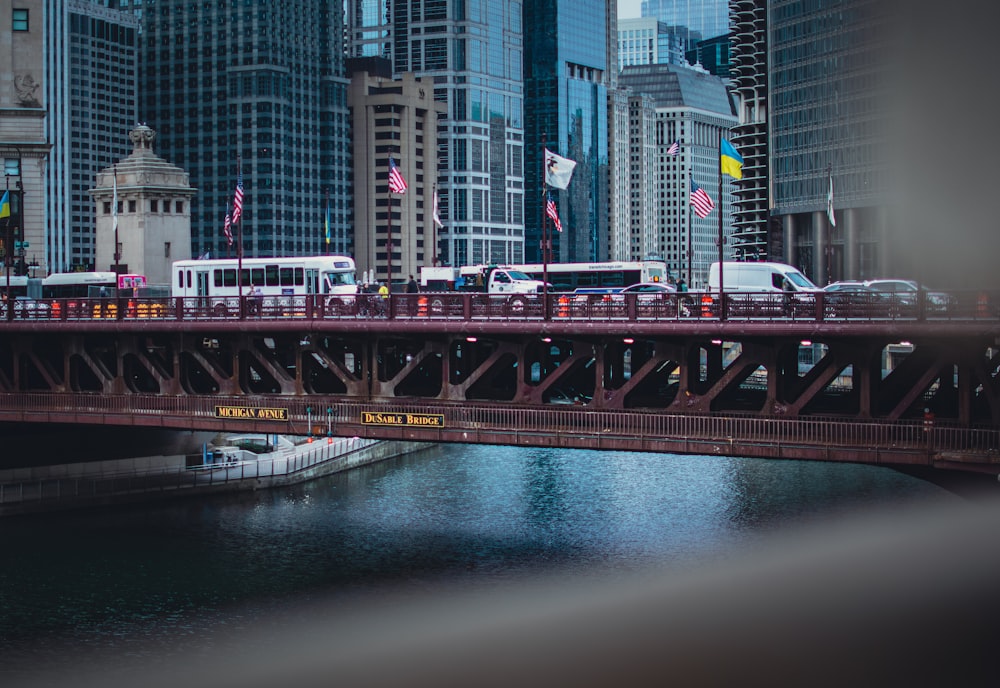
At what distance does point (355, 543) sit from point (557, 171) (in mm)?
18601

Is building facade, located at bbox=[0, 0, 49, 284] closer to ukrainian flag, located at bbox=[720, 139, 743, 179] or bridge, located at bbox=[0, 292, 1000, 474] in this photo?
bridge, located at bbox=[0, 292, 1000, 474]

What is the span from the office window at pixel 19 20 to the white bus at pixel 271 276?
40674 mm

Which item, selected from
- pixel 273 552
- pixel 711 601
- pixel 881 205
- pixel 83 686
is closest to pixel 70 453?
pixel 273 552

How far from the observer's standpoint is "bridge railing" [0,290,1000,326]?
153 feet

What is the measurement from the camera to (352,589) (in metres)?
55.3

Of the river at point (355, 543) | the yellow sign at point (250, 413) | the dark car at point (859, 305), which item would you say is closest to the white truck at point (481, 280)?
the river at point (355, 543)

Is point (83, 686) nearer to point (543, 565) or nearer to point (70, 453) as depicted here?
point (543, 565)

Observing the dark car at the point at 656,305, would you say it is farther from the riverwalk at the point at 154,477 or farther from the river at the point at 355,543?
the riverwalk at the point at 154,477

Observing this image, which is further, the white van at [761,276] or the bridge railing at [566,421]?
the white van at [761,276]

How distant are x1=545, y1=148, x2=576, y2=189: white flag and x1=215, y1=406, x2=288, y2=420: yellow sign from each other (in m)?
14.6

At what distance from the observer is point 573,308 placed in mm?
51875

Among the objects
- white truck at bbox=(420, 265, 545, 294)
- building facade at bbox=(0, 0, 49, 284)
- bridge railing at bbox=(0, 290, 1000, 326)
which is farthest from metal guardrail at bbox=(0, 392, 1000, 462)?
building facade at bbox=(0, 0, 49, 284)

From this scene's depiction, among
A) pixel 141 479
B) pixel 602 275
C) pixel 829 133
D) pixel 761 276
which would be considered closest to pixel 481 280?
pixel 602 275

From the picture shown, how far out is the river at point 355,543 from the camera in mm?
51656
